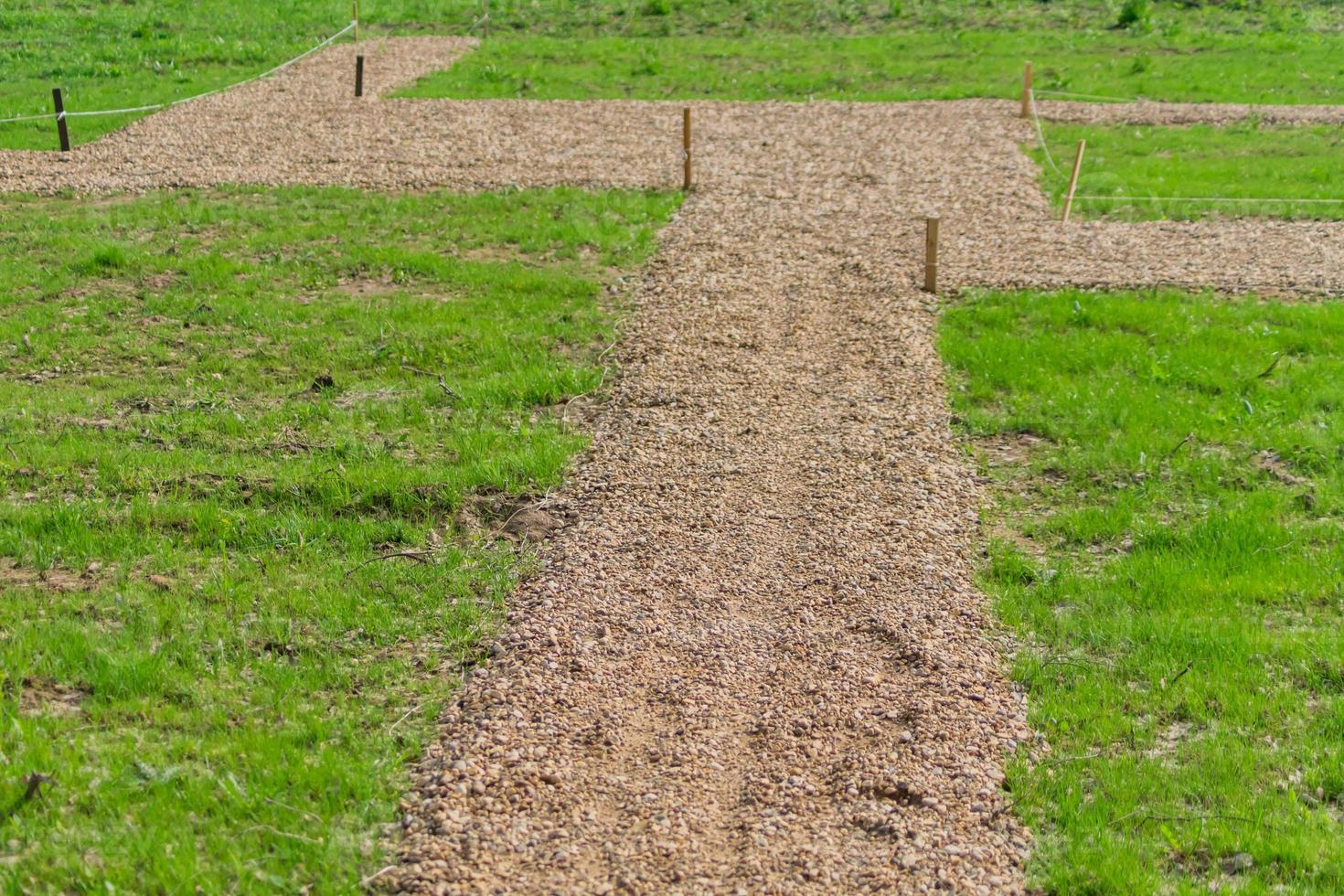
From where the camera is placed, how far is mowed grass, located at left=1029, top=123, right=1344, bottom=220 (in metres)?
14.1

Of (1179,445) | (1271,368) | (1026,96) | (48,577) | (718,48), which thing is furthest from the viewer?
(718,48)

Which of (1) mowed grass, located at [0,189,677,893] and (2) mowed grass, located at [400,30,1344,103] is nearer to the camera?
(1) mowed grass, located at [0,189,677,893]

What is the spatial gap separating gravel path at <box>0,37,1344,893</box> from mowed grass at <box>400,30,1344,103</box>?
5059 mm

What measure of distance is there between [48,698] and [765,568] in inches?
147

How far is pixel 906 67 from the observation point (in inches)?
865

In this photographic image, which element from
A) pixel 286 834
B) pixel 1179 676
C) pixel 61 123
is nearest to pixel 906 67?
pixel 61 123

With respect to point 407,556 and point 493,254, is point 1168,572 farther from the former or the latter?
point 493,254

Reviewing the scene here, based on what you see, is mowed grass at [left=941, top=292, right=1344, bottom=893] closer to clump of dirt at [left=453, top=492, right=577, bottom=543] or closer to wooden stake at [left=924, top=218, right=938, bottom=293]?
wooden stake at [left=924, top=218, right=938, bottom=293]

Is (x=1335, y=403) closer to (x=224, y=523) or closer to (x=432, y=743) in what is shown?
(x=432, y=743)

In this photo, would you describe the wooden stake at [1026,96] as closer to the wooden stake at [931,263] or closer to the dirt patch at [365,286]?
the wooden stake at [931,263]

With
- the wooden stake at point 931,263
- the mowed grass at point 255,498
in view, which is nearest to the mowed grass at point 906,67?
the mowed grass at point 255,498

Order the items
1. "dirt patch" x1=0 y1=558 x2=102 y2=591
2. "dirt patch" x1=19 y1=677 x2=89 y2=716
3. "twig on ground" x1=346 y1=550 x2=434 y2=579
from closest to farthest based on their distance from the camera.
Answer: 1. "dirt patch" x1=19 y1=677 x2=89 y2=716
2. "dirt patch" x1=0 y1=558 x2=102 y2=591
3. "twig on ground" x1=346 y1=550 x2=434 y2=579

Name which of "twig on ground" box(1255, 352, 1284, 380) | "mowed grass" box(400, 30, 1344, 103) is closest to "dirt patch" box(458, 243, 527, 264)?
"twig on ground" box(1255, 352, 1284, 380)

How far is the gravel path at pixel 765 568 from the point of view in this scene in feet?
16.6
